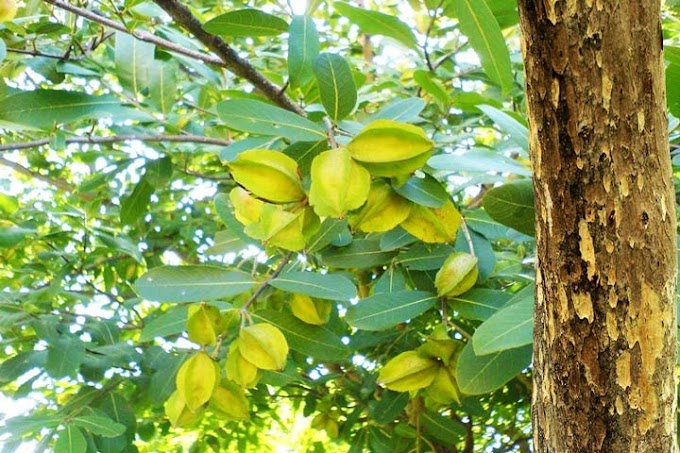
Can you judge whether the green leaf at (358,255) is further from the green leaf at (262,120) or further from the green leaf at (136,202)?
the green leaf at (136,202)

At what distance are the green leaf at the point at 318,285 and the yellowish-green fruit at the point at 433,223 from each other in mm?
122

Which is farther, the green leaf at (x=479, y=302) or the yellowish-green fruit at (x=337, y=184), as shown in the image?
the green leaf at (x=479, y=302)

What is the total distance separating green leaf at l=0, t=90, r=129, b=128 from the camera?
1.17 metres

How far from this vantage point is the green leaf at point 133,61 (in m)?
1.33

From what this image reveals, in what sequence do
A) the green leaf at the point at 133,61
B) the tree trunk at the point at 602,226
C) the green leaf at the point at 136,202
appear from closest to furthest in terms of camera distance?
1. the tree trunk at the point at 602,226
2. the green leaf at the point at 133,61
3. the green leaf at the point at 136,202

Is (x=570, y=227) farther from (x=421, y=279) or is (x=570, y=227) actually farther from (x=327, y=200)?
(x=421, y=279)

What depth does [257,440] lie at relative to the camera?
2156 millimetres

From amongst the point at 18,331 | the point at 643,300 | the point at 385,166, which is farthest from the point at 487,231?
the point at 18,331

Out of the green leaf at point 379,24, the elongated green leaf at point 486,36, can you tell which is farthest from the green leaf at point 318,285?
the green leaf at point 379,24

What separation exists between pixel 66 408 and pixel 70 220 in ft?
1.90

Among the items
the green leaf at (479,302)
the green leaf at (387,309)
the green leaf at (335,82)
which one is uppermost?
the green leaf at (335,82)

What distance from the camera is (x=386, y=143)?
0.87 metres

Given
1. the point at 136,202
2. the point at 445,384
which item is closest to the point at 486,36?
the point at 445,384

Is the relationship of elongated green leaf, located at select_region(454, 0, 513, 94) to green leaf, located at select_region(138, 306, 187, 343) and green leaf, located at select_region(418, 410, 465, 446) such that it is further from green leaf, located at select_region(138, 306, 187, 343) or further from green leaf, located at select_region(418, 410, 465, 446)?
green leaf, located at select_region(418, 410, 465, 446)
